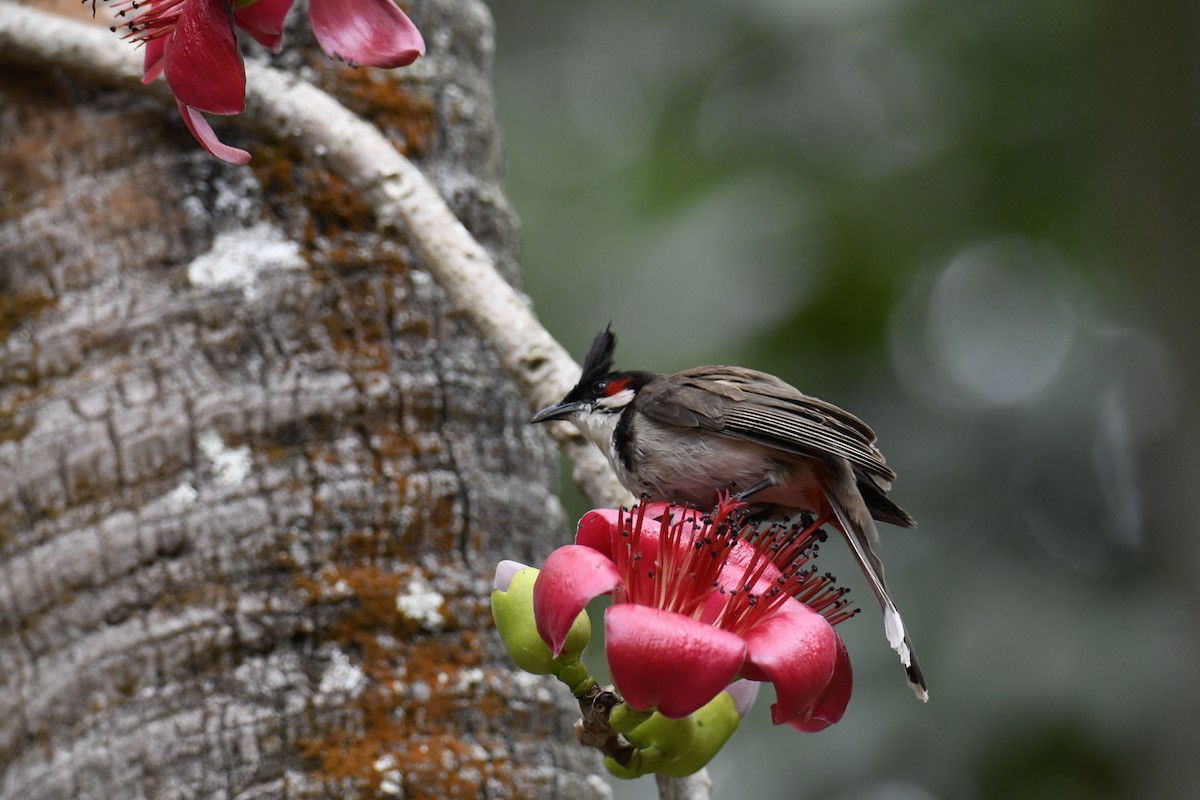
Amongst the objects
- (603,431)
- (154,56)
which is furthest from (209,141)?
(603,431)

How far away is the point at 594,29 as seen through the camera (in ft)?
26.6

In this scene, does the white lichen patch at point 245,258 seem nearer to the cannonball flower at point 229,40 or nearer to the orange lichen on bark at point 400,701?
the orange lichen on bark at point 400,701

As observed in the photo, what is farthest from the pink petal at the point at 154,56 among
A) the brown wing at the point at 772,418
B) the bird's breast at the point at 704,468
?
the bird's breast at the point at 704,468

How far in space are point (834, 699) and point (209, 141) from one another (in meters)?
1.12

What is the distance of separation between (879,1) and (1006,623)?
9.03ft

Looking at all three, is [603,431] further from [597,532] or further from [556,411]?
[597,532]

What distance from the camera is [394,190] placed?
2.72 m

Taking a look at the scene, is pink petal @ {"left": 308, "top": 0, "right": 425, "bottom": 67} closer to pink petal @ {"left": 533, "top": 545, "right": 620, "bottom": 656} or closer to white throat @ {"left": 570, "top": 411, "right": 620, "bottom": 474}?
pink petal @ {"left": 533, "top": 545, "right": 620, "bottom": 656}

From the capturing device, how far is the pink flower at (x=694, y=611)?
1.64 metres

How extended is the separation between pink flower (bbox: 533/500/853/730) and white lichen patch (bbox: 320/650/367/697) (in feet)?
2.65

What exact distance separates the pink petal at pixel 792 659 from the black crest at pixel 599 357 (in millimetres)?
1213

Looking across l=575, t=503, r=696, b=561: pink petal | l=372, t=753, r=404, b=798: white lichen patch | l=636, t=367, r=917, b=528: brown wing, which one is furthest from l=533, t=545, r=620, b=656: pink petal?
l=636, t=367, r=917, b=528: brown wing

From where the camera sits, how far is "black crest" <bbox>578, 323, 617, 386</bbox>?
2957 mm

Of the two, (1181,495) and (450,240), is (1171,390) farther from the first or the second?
(450,240)
